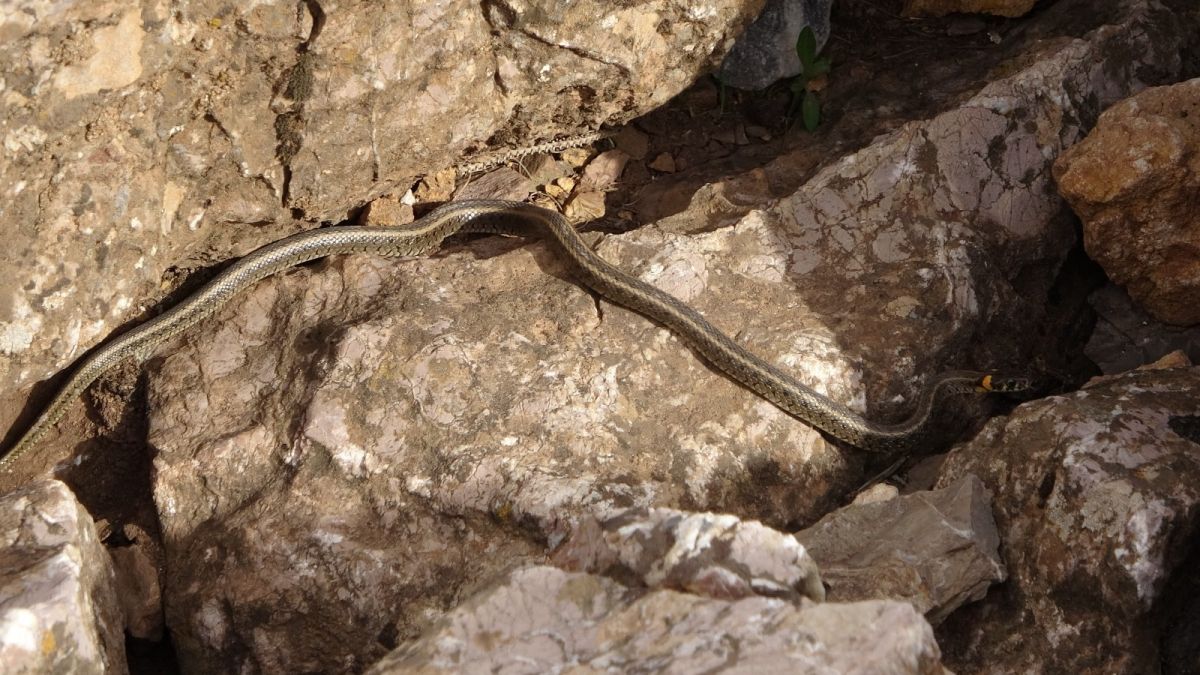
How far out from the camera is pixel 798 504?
5.74m

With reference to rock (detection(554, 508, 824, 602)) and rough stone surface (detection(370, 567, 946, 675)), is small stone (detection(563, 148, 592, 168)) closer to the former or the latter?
rock (detection(554, 508, 824, 602))

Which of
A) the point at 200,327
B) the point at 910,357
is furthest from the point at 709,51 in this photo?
the point at 200,327

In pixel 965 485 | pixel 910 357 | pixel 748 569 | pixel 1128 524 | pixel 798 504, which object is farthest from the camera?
pixel 910 357

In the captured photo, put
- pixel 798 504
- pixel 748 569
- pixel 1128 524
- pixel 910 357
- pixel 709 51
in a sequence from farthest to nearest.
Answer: pixel 709 51
pixel 910 357
pixel 798 504
pixel 1128 524
pixel 748 569

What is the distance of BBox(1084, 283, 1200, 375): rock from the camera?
6242 mm

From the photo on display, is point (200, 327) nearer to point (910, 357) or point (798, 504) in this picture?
point (798, 504)

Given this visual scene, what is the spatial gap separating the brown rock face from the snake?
3.21ft

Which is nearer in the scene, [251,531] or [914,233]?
[251,531]

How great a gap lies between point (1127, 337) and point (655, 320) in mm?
2924

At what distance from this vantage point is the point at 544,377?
5.85m

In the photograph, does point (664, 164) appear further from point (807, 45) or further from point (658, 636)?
point (658, 636)

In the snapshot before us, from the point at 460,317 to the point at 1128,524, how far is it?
3634 millimetres

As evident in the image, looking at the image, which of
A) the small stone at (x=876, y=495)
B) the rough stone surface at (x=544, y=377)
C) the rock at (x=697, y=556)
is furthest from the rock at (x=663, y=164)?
the rock at (x=697, y=556)

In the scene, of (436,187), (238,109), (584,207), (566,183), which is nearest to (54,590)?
(238,109)
